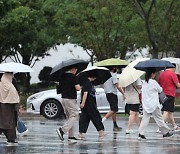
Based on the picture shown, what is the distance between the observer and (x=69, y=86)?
15719mm

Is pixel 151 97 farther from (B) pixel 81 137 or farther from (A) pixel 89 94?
(B) pixel 81 137

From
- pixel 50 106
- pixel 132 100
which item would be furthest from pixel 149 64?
pixel 50 106

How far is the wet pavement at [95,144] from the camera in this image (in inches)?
556

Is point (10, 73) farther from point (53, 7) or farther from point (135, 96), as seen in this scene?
point (53, 7)

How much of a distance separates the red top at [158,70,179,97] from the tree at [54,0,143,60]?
45.1ft

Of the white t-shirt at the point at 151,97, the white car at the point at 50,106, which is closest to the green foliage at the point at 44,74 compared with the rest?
the white car at the point at 50,106

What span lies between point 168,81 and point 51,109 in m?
7.34

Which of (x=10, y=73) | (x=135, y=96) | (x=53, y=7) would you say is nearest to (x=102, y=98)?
(x=135, y=96)

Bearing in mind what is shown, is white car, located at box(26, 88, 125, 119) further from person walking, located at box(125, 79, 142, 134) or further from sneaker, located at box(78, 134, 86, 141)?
sneaker, located at box(78, 134, 86, 141)

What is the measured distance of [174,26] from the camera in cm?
3269

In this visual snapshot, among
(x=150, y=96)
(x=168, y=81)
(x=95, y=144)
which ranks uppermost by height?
(x=168, y=81)

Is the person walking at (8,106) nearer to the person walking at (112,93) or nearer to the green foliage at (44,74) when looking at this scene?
the person walking at (112,93)

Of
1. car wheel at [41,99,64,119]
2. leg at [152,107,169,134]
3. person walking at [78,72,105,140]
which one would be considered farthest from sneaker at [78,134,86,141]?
car wheel at [41,99,64,119]

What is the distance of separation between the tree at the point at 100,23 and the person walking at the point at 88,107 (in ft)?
52.0
